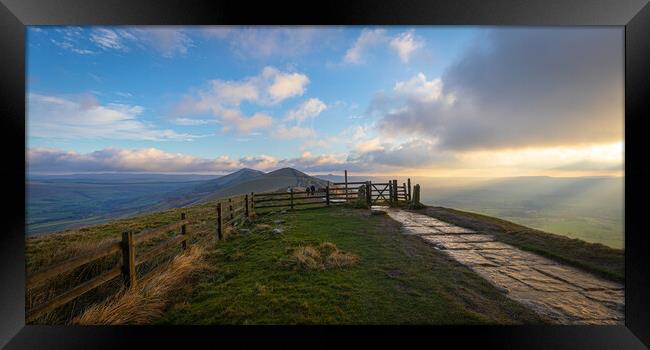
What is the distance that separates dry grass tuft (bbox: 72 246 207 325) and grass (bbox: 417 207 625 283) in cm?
652

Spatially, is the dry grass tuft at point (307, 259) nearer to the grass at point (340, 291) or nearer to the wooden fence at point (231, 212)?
the grass at point (340, 291)

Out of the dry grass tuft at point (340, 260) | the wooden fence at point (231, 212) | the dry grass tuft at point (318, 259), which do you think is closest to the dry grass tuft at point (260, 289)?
the dry grass tuft at point (318, 259)

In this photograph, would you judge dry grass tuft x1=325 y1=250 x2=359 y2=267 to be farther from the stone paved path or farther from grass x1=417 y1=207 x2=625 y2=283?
grass x1=417 y1=207 x2=625 y2=283

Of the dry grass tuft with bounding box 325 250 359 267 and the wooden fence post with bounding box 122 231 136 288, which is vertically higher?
the wooden fence post with bounding box 122 231 136 288

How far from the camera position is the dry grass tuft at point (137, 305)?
103 inches

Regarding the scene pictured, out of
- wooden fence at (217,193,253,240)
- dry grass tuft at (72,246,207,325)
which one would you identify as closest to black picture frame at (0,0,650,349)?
Answer: dry grass tuft at (72,246,207,325)

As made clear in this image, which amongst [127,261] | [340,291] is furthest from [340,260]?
[127,261]

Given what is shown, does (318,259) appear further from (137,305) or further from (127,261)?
(127,261)

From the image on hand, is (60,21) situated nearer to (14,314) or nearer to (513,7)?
(14,314)

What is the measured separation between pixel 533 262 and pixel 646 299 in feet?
5.58

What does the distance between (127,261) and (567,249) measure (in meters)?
7.85

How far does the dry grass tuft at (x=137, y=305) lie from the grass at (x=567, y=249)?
6.52 m

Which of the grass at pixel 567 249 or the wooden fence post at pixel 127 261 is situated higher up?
the wooden fence post at pixel 127 261

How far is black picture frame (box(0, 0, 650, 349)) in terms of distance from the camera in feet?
8.27
